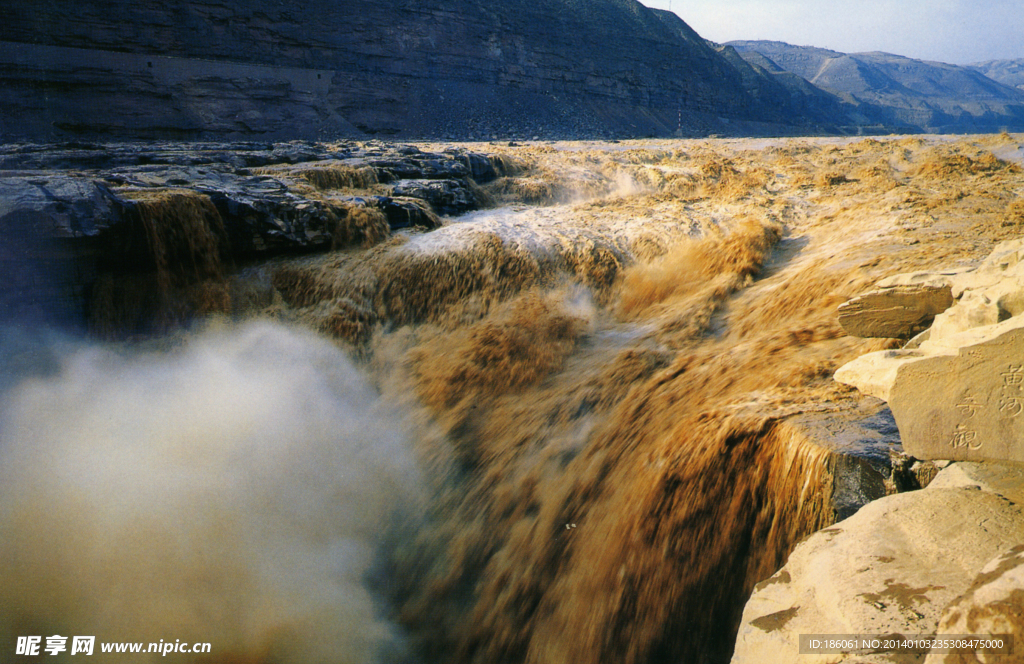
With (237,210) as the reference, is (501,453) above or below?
below

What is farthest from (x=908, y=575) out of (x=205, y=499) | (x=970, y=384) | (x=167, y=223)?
(x=167, y=223)

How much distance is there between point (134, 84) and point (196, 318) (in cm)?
2610

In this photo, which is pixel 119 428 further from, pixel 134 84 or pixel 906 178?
pixel 134 84

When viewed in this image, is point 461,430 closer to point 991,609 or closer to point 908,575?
point 908,575

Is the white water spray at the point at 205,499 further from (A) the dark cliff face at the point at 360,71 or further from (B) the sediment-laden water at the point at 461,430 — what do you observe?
(A) the dark cliff face at the point at 360,71

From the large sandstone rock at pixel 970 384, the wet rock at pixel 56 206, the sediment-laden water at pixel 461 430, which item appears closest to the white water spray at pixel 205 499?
the sediment-laden water at pixel 461 430

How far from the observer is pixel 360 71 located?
1241 inches

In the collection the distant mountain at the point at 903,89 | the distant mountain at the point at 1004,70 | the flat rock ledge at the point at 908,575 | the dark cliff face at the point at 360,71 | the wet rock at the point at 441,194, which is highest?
the distant mountain at the point at 1004,70

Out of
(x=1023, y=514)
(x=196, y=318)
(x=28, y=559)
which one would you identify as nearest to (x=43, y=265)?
(x=196, y=318)

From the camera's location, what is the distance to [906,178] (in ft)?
22.0

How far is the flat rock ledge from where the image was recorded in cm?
145

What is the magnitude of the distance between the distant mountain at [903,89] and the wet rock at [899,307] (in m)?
67.6

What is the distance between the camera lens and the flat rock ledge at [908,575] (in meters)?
1.45

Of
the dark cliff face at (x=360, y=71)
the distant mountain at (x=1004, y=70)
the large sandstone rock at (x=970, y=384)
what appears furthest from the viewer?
the distant mountain at (x=1004, y=70)
